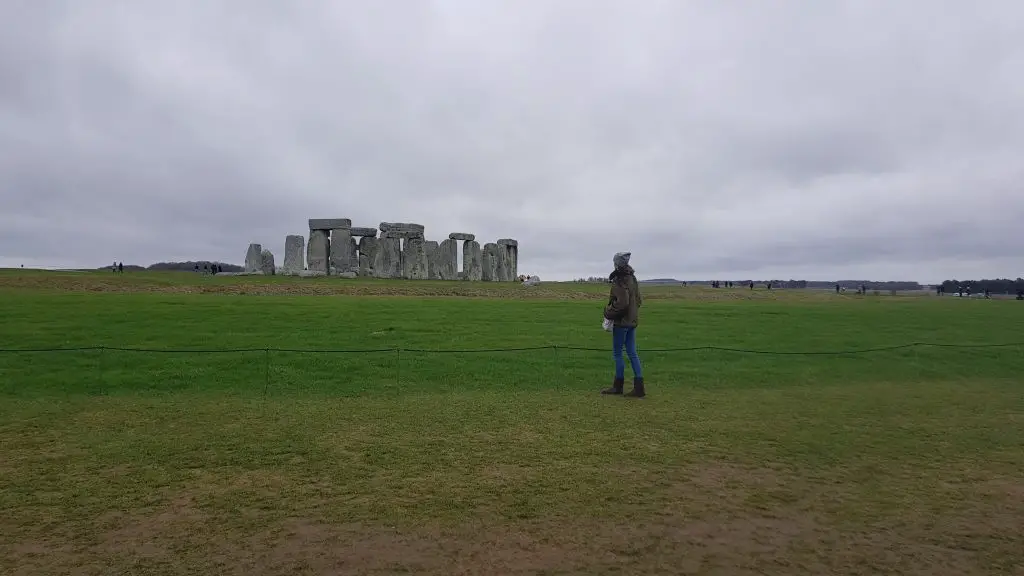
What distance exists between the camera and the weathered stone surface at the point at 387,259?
3397 centimetres

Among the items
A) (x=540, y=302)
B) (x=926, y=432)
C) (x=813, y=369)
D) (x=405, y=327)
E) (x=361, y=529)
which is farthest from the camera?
(x=540, y=302)

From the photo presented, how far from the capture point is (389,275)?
34156 mm

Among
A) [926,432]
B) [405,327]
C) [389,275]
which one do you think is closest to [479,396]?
[926,432]

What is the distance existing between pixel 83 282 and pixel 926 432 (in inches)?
1027

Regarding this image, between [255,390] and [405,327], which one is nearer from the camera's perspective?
[255,390]

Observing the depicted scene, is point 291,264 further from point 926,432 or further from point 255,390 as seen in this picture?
point 926,432

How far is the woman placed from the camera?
28.0ft

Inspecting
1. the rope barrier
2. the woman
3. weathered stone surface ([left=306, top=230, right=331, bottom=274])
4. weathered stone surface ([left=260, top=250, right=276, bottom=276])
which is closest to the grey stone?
weathered stone surface ([left=306, top=230, right=331, bottom=274])

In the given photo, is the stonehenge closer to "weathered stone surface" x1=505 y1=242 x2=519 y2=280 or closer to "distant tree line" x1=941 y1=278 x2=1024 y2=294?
"weathered stone surface" x1=505 y1=242 x2=519 y2=280

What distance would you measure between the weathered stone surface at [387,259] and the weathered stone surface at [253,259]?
20.3 ft

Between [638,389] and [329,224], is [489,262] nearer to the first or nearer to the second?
[329,224]

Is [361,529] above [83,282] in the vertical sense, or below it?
below

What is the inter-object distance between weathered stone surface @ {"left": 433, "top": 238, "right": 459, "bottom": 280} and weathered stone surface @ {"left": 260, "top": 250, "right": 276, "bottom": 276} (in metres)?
9.10

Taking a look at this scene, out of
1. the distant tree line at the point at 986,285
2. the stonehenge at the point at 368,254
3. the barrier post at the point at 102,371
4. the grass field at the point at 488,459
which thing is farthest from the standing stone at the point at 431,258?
the distant tree line at the point at 986,285
